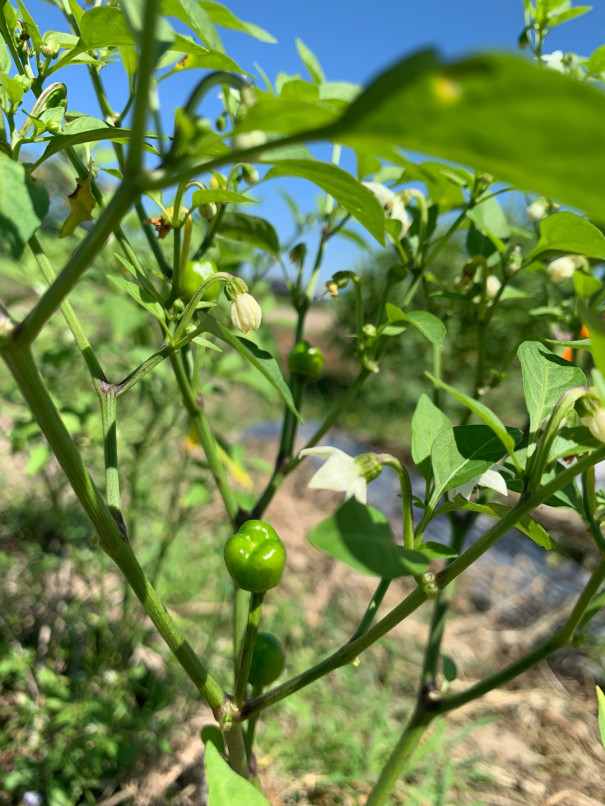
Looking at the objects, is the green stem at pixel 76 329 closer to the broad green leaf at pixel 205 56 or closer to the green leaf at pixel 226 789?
the broad green leaf at pixel 205 56

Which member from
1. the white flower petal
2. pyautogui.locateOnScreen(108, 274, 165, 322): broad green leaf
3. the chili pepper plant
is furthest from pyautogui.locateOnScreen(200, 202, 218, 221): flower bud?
the white flower petal

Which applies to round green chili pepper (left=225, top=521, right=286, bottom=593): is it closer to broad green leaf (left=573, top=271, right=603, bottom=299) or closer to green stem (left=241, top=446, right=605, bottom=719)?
green stem (left=241, top=446, right=605, bottom=719)

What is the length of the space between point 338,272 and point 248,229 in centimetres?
11

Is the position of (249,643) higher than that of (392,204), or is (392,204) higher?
(392,204)

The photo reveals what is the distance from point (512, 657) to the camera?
182cm

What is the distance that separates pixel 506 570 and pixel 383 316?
1.98m

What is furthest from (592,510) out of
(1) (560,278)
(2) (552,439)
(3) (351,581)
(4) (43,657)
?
(3) (351,581)

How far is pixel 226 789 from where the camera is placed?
39cm

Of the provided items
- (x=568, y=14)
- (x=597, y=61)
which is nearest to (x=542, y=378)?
(x=597, y=61)

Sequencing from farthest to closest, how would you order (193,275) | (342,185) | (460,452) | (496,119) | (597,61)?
(597,61) → (193,275) → (460,452) → (342,185) → (496,119)

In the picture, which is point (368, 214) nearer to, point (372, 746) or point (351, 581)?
point (372, 746)

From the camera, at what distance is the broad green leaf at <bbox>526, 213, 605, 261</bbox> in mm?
420

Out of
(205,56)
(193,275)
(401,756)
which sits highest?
(205,56)

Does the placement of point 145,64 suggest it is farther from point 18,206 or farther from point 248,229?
point 248,229
